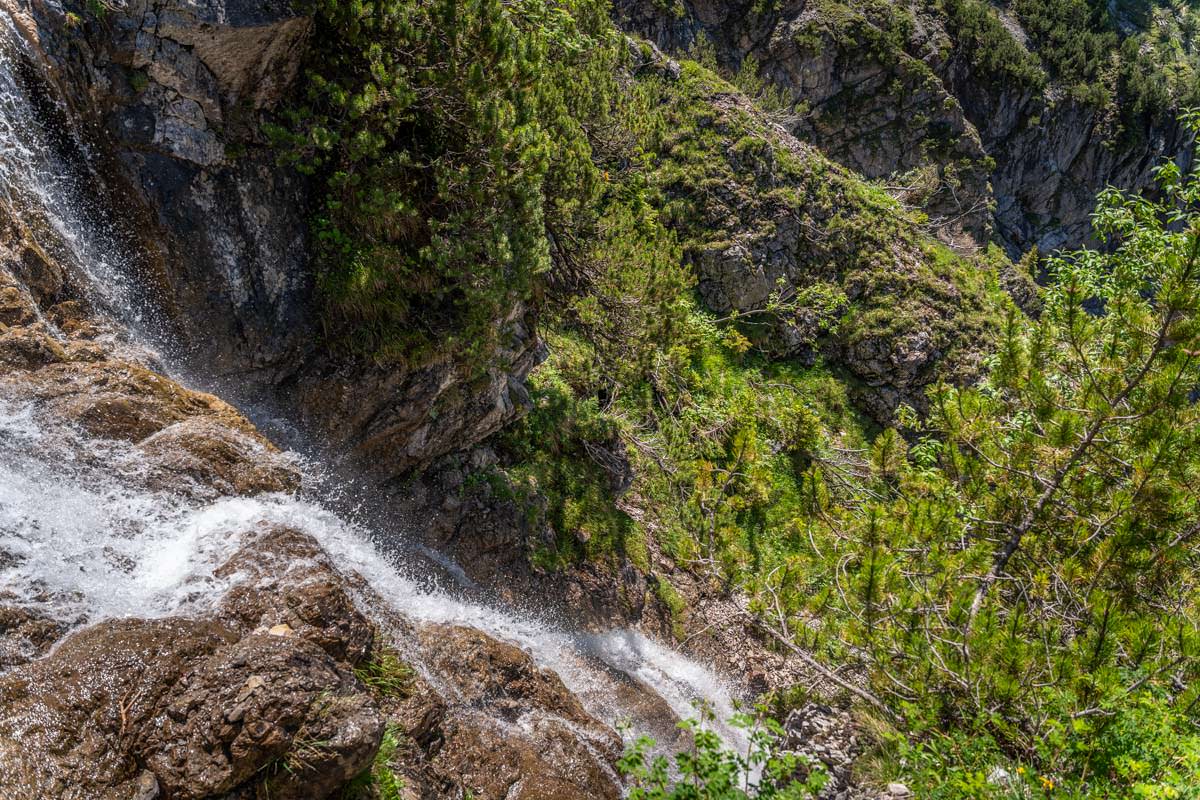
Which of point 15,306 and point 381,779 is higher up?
point 15,306

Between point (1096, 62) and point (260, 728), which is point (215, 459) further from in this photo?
point (1096, 62)

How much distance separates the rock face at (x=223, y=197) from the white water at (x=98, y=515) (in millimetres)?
256

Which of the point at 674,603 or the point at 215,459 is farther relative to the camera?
the point at 674,603

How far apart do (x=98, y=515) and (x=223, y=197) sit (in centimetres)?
319

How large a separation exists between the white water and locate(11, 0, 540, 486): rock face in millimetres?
256

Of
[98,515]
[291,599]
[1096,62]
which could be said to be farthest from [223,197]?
[1096,62]

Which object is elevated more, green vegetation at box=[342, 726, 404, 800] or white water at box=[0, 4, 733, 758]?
white water at box=[0, 4, 733, 758]

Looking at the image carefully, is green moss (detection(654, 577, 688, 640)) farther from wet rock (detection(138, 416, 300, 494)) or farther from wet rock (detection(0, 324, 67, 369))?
wet rock (detection(0, 324, 67, 369))

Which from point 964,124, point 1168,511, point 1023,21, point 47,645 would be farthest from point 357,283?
point 1023,21

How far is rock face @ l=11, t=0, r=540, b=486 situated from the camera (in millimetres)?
5336

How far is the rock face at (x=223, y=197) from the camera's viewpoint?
5336mm

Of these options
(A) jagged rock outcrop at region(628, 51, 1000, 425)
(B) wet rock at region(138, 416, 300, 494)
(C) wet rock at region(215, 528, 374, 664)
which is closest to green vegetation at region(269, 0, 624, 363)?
(B) wet rock at region(138, 416, 300, 494)

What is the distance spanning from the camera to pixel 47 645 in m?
3.57

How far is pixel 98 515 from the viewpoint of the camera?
14.5 feet
